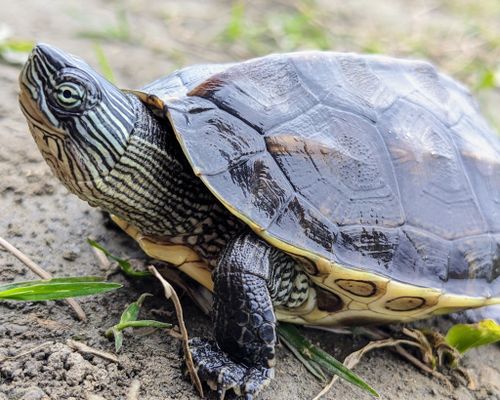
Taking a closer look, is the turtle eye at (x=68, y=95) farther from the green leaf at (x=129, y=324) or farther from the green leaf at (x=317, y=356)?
the green leaf at (x=317, y=356)

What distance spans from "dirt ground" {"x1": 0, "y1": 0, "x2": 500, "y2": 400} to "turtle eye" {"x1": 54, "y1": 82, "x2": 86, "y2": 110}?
0.73 m

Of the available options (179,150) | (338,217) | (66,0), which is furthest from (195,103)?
(66,0)

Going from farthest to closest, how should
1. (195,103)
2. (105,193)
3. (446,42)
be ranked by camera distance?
(446,42) → (195,103) → (105,193)

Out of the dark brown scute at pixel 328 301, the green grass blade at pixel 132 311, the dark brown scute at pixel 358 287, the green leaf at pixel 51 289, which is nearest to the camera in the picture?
the green leaf at pixel 51 289

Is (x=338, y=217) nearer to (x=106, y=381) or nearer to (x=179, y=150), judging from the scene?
(x=179, y=150)

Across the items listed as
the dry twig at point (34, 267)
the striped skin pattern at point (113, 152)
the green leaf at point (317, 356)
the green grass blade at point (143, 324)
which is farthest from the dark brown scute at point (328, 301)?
the dry twig at point (34, 267)

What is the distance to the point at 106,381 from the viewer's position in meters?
1.89

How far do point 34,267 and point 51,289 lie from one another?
276mm

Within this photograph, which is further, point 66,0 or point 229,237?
point 66,0

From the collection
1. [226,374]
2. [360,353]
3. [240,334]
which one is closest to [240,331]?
[240,334]

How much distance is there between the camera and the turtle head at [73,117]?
201cm

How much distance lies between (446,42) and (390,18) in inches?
31.3

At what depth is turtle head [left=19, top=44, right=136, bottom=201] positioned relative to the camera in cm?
201

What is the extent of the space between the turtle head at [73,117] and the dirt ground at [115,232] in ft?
1.55
